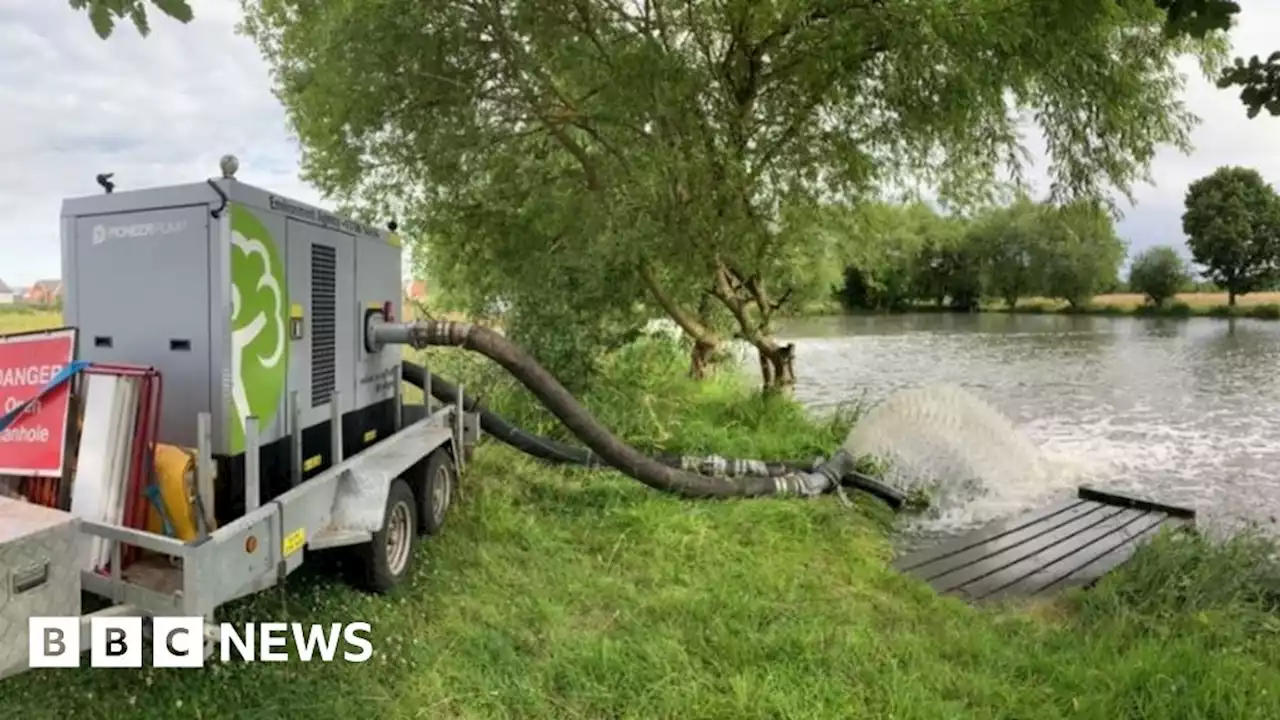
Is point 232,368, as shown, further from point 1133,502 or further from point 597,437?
point 1133,502

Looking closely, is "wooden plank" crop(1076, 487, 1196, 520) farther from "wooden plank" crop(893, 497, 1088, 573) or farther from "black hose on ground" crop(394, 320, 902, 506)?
"black hose on ground" crop(394, 320, 902, 506)

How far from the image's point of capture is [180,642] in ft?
8.89

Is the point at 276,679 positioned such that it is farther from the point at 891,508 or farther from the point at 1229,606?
the point at 891,508

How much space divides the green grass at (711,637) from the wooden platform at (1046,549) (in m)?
0.37

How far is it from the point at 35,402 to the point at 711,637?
9.46ft

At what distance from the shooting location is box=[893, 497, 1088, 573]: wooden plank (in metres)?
5.47

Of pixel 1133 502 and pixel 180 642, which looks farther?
pixel 1133 502

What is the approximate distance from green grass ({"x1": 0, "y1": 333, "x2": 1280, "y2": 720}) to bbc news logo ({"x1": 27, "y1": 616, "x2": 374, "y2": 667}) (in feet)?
0.33

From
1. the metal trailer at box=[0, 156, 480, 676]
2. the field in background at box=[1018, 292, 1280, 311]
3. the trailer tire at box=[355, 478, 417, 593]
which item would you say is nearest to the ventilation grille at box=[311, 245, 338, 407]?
the metal trailer at box=[0, 156, 480, 676]

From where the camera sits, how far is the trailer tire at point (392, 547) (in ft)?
12.6

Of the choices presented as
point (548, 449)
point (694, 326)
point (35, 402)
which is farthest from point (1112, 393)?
point (35, 402)

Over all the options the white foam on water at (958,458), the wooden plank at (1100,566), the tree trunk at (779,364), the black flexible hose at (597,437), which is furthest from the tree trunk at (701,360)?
the wooden plank at (1100,566)

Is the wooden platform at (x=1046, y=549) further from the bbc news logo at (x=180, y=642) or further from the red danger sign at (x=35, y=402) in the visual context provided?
the red danger sign at (x=35, y=402)

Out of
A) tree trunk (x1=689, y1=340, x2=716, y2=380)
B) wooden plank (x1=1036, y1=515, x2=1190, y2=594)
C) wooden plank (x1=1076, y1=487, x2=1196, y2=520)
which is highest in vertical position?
tree trunk (x1=689, y1=340, x2=716, y2=380)
